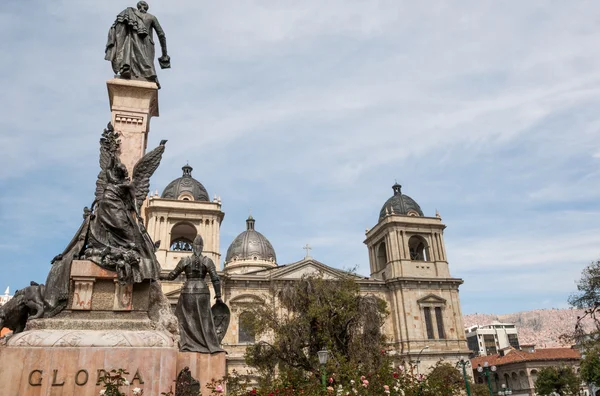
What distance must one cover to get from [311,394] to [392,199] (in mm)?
40678

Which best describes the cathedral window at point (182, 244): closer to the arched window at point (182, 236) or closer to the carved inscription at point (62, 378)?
the arched window at point (182, 236)

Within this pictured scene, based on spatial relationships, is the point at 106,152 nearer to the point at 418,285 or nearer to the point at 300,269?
the point at 300,269

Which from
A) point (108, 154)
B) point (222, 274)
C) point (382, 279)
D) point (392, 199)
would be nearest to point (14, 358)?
point (108, 154)

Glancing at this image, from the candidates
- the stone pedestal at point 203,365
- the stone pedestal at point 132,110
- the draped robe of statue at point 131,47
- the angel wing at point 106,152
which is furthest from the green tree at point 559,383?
the angel wing at point 106,152

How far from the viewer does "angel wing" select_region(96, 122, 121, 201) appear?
22.3 ft

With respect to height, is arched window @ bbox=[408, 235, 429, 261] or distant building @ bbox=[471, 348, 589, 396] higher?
arched window @ bbox=[408, 235, 429, 261]

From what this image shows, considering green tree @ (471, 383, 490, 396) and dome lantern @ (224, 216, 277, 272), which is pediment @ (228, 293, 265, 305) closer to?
dome lantern @ (224, 216, 277, 272)

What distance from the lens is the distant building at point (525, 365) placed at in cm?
5022

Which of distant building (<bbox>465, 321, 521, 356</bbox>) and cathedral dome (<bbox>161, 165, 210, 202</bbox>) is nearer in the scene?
cathedral dome (<bbox>161, 165, 210, 202</bbox>)

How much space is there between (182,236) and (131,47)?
34.3 metres

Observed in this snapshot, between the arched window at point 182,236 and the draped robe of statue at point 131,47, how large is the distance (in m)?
31.9

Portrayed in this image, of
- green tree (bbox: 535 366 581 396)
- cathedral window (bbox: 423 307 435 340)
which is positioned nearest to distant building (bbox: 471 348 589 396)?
green tree (bbox: 535 366 581 396)

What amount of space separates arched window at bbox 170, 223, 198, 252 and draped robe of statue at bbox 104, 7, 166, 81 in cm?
3191

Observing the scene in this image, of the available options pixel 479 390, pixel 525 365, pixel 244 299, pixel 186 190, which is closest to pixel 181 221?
pixel 186 190
